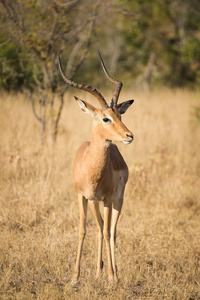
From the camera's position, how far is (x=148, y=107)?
428 inches

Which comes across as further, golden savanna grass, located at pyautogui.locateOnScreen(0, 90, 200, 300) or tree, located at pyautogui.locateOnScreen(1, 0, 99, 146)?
tree, located at pyautogui.locateOnScreen(1, 0, 99, 146)

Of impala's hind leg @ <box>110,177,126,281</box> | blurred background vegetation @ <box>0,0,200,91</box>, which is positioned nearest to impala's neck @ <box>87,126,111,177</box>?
impala's hind leg @ <box>110,177,126,281</box>

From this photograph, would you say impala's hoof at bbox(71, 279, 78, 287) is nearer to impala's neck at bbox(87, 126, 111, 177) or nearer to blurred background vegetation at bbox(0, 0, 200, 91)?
impala's neck at bbox(87, 126, 111, 177)

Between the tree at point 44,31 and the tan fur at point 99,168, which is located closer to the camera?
the tan fur at point 99,168

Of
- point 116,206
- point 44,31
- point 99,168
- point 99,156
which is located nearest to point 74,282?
point 116,206

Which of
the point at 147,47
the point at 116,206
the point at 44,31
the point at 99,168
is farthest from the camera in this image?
the point at 147,47

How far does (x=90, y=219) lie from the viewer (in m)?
5.30

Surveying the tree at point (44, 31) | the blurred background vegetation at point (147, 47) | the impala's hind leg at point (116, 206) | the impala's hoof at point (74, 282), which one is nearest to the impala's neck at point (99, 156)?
the impala's hind leg at point (116, 206)

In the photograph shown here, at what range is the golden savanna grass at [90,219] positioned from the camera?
11.8ft

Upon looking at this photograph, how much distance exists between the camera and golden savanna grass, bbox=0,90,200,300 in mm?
3584

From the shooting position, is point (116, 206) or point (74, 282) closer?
point (74, 282)

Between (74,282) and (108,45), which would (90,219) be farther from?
(108,45)

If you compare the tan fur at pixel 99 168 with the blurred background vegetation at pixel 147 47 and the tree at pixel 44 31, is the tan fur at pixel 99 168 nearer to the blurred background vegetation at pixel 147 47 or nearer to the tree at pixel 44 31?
the tree at pixel 44 31

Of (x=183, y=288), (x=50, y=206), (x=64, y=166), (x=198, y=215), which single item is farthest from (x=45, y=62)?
(x=183, y=288)
